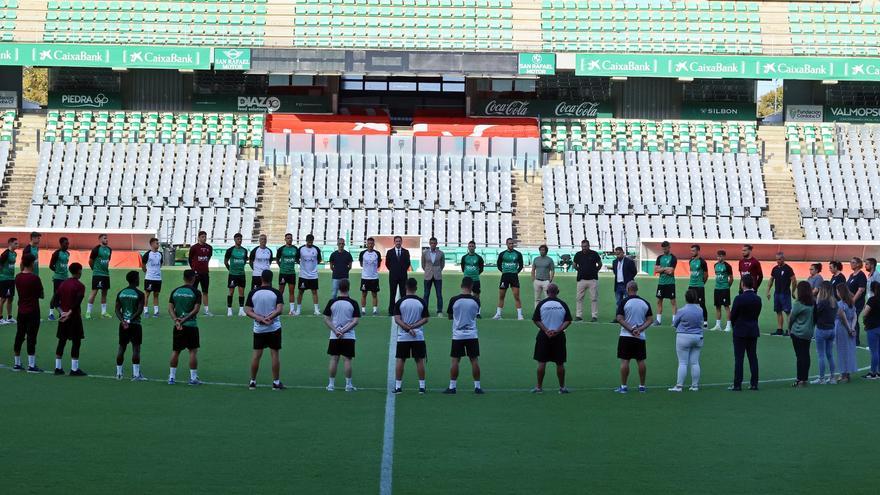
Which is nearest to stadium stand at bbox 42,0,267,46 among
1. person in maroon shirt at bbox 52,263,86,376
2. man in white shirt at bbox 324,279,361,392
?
person in maroon shirt at bbox 52,263,86,376

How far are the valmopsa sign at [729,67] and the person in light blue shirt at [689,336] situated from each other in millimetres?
35119

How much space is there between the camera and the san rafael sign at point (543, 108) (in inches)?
2168

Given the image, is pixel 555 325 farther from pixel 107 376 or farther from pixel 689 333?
pixel 107 376

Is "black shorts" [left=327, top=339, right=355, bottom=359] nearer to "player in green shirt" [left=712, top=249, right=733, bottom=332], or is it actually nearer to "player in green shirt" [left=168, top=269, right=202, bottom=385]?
"player in green shirt" [left=168, top=269, right=202, bottom=385]

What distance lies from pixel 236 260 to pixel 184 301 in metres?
8.94

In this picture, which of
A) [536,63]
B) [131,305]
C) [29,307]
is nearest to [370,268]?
[29,307]

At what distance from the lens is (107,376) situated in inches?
725

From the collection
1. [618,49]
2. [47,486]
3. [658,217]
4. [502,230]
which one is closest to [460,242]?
[502,230]

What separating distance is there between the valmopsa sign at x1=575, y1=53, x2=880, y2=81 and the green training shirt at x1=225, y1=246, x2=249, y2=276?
92.2 ft

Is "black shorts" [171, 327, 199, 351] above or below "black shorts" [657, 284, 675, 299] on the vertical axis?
below

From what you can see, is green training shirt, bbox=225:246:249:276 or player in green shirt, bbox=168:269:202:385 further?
green training shirt, bbox=225:246:249:276

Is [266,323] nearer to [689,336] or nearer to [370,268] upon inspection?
[689,336]

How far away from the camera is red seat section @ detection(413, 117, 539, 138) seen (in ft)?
174

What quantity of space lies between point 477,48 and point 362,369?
3527cm
